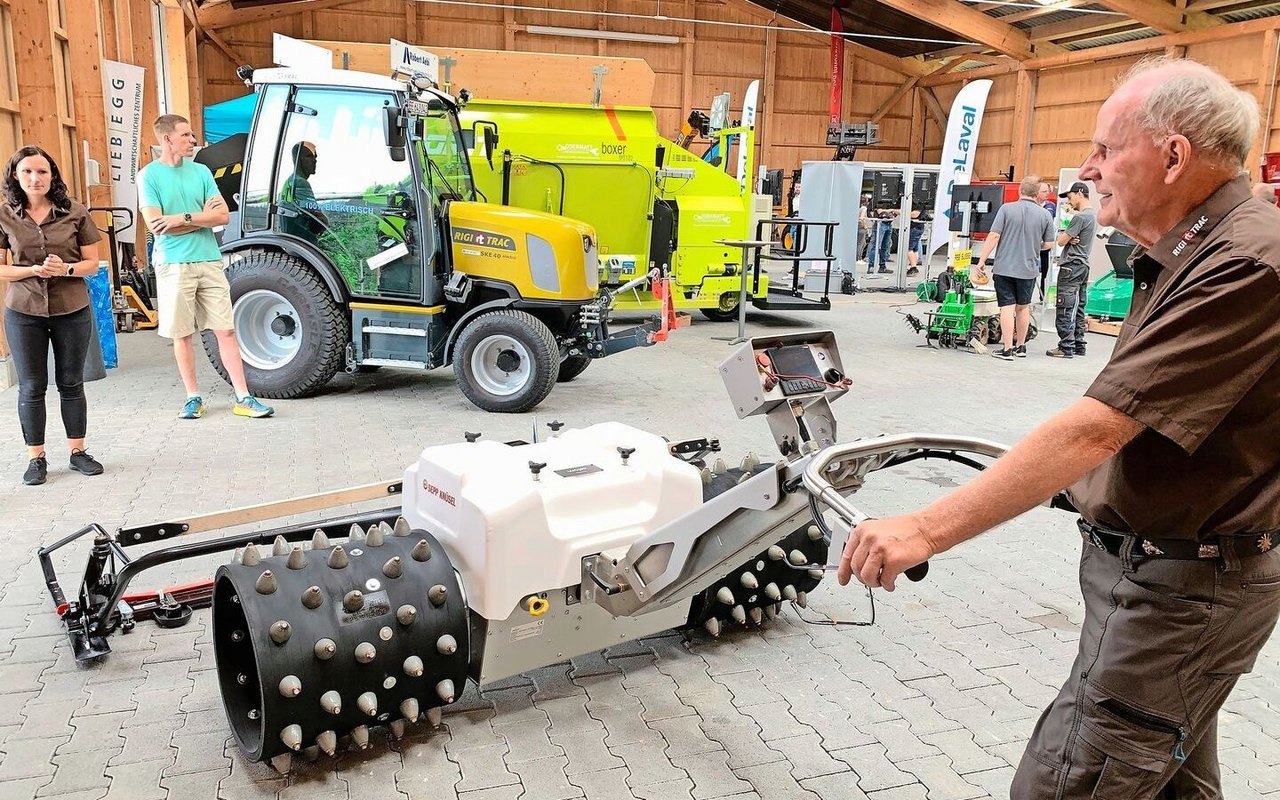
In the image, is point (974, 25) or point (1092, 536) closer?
point (1092, 536)

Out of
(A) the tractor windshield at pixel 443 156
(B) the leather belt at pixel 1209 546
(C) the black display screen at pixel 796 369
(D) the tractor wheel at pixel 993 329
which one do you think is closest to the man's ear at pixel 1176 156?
(B) the leather belt at pixel 1209 546

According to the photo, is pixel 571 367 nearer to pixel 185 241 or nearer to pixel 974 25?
pixel 185 241

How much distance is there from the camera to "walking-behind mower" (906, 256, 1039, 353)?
10820 mm

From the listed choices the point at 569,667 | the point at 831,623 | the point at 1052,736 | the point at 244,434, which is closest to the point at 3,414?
the point at 244,434

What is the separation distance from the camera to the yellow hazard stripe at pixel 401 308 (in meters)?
7.15

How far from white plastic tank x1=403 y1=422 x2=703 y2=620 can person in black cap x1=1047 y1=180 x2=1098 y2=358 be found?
28.0 ft

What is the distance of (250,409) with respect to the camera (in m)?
6.74

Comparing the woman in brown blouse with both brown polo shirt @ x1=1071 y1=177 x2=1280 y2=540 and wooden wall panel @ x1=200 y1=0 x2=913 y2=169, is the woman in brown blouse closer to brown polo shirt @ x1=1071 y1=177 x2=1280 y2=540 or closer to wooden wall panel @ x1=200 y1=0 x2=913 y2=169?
brown polo shirt @ x1=1071 y1=177 x2=1280 y2=540

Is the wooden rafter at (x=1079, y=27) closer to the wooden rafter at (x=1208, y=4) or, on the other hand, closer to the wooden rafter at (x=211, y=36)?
the wooden rafter at (x=1208, y=4)

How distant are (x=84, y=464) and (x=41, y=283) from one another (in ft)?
3.39

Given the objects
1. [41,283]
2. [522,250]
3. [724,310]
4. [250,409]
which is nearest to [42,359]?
[41,283]

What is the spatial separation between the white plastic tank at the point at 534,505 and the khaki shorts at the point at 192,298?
3.87 meters

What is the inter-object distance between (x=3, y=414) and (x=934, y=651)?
6.39 meters

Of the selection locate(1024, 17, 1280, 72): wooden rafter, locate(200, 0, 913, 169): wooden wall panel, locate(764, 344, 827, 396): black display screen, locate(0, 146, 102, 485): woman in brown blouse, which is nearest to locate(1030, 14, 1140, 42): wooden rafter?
locate(1024, 17, 1280, 72): wooden rafter
